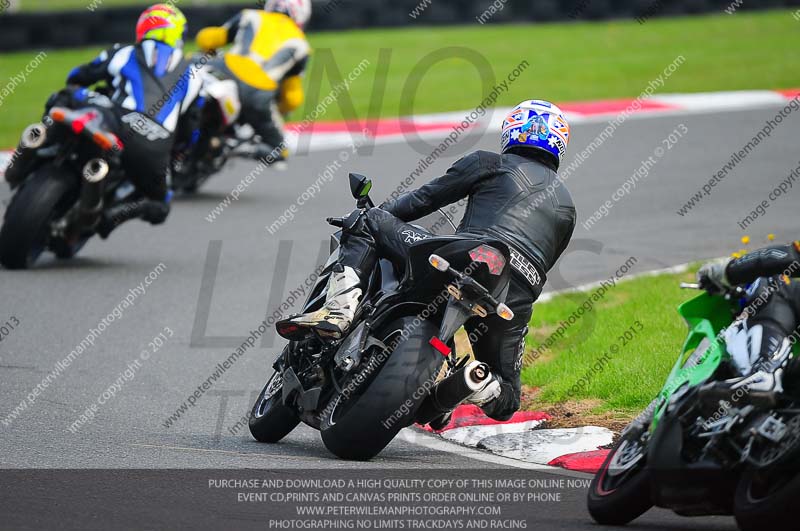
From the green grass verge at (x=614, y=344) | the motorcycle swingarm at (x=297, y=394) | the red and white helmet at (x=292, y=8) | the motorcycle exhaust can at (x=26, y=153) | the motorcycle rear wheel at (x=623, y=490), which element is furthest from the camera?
the red and white helmet at (x=292, y=8)

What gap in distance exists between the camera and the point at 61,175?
10.4 m

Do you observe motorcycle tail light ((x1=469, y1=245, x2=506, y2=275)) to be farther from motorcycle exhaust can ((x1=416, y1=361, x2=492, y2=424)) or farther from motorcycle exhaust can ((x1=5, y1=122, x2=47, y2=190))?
motorcycle exhaust can ((x1=5, y1=122, x2=47, y2=190))

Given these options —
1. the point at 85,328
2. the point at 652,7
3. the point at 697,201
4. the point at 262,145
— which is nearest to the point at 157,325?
the point at 85,328

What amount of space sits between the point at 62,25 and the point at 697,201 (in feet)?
48.4

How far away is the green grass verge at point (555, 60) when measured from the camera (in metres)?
20.2

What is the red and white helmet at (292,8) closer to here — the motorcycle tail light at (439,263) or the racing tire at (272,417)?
the racing tire at (272,417)

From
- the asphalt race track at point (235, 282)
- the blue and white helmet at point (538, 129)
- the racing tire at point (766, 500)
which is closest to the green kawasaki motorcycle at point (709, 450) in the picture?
the racing tire at point (766, 500)

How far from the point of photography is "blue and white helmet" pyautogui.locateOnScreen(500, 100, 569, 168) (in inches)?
254

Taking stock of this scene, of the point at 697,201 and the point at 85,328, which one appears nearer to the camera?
the point at 85,328

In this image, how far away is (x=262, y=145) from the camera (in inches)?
557

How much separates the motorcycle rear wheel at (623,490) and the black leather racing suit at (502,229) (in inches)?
39.0

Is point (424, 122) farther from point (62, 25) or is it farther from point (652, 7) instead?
point (652, 7)

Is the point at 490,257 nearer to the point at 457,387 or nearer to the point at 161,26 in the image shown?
the point at 457,387

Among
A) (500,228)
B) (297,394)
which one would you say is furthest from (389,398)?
(500,228)
